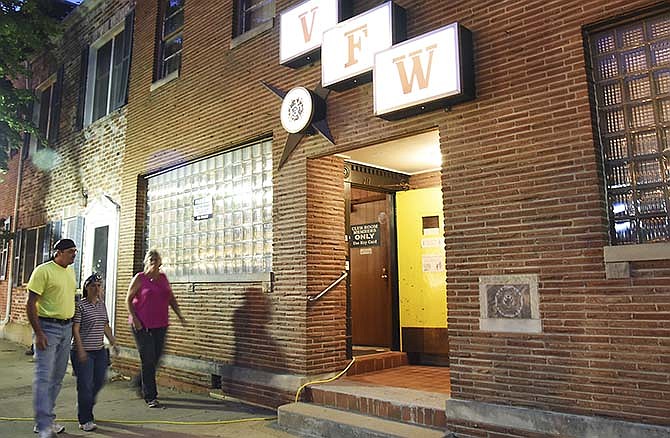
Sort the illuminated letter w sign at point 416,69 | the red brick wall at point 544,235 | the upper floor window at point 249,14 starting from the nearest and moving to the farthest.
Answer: the red brick wall at point 544,235, the illuminated letter w sign at point 416,69, the upper floor window at point 249,14

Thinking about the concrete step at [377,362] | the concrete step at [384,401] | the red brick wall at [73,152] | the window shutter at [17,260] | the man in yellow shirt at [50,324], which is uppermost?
the red brick wall at [73,152]

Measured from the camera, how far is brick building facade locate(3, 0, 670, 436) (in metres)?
4.29

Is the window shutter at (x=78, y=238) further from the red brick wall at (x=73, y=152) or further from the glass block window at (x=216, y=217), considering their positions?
the glass block window at (x=216, y=217)

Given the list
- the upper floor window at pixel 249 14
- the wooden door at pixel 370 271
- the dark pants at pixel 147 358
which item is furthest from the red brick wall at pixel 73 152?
Result: the wooden door at pixel 370 271

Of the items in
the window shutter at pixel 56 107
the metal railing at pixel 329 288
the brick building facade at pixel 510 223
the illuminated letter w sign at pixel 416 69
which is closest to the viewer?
the brick building facade at pixel 510 223

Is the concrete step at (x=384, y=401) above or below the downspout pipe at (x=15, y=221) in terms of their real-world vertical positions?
below

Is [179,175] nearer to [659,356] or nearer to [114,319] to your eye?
[114,319]

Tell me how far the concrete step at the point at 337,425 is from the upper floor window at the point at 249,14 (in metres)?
5.77

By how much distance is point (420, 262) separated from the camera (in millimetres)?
7977

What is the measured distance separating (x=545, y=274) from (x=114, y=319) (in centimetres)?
823

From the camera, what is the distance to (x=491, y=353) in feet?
16.0

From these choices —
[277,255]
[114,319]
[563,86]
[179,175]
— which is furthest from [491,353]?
[114,319]

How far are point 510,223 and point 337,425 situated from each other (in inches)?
106

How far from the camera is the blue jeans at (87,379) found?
573cm
